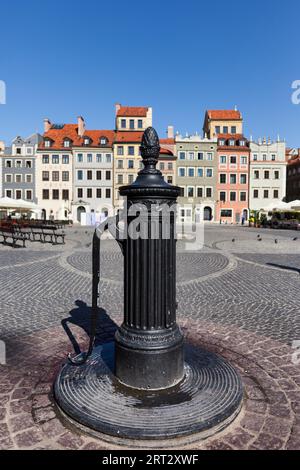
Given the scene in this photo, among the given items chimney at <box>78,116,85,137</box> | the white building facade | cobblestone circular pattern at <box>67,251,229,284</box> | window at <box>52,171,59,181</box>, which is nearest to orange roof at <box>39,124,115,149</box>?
chimney at <box>78,116,85,137</box>

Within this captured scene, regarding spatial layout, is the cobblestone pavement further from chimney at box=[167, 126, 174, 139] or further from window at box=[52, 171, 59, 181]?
chimney at box=[167, 126, 174, 139]

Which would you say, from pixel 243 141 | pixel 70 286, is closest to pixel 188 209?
pixel 243 141

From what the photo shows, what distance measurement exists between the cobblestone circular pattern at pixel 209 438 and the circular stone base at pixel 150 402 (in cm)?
7

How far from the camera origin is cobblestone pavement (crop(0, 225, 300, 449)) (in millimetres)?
2451

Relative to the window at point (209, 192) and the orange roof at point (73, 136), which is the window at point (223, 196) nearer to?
the window at point (209, 192)

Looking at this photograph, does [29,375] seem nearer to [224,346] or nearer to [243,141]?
[224,346]

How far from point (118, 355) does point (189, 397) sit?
0.74 meters

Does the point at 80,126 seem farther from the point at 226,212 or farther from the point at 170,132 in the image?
the point at 226,212

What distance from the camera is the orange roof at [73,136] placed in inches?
1941

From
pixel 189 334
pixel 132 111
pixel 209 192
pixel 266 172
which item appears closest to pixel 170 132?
pixel 132 111

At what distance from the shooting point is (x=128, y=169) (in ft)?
161

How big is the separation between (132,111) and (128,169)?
32.0 ft

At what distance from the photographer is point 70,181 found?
161 feet

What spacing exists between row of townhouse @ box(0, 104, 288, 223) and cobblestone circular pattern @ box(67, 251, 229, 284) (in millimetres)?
35502
